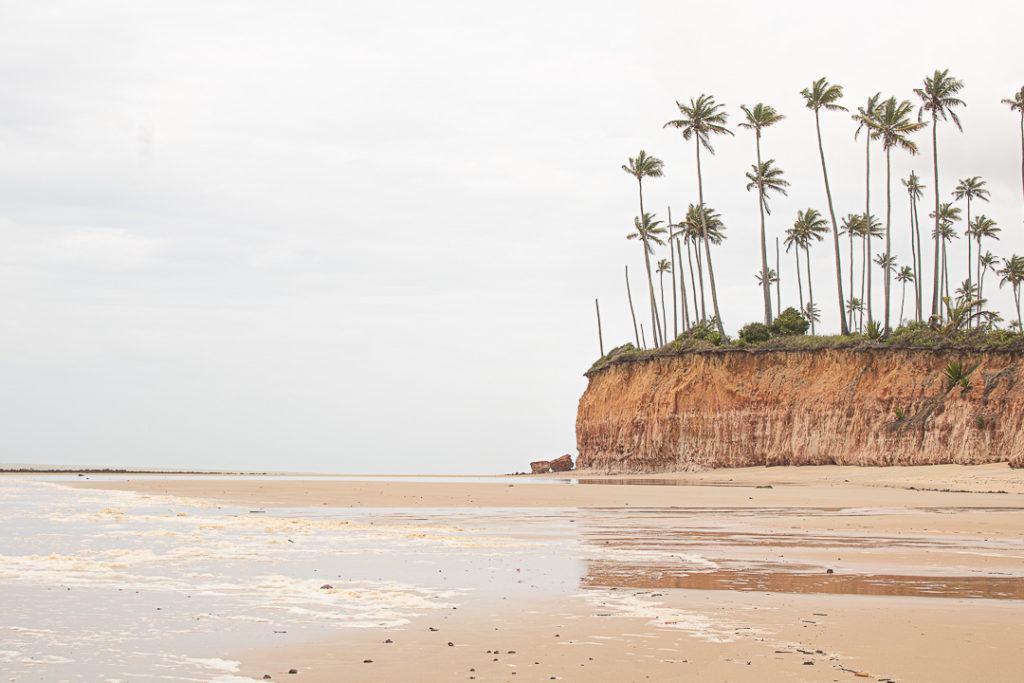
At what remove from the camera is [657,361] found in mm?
55094

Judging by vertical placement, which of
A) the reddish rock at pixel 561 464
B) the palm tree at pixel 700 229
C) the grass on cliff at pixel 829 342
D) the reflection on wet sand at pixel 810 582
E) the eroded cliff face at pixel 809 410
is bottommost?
the reddish rock at pixel 561 464

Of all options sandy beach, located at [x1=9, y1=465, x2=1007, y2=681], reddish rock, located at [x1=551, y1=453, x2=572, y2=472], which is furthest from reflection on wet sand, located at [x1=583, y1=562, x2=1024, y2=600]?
reddish rock, located at [x1=551, y1=453, x2=572, y2=472]

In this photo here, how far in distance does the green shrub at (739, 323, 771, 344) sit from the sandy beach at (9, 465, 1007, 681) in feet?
121

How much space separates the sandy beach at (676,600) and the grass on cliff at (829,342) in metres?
28.4

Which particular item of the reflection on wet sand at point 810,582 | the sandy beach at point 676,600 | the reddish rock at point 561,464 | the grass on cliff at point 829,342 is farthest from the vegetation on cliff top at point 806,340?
the reflection on wet sand at point 810,582

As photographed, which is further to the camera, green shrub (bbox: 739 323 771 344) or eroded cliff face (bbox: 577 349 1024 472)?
green shrub (bbox: 739 323 771 344)

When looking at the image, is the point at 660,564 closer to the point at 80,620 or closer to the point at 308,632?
the point at 308,632

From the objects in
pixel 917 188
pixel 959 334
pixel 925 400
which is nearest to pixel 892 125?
pixel 959 334

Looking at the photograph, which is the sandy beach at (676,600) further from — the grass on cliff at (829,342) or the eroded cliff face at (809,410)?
the grass on cliff at (829,342)

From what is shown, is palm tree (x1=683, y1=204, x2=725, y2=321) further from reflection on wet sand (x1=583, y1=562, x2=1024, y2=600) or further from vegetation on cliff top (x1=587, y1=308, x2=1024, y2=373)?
reflection on wet sand (x1=583, y1=562, x2=1024, y2=600)

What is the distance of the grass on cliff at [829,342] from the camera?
42.2 meters

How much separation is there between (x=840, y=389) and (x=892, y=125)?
17.6 meters

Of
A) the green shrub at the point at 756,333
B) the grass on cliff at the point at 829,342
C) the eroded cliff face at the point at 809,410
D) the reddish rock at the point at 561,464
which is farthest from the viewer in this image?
the reddish rock at the point at 561,464

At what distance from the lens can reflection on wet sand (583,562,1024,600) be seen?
7.89 m
